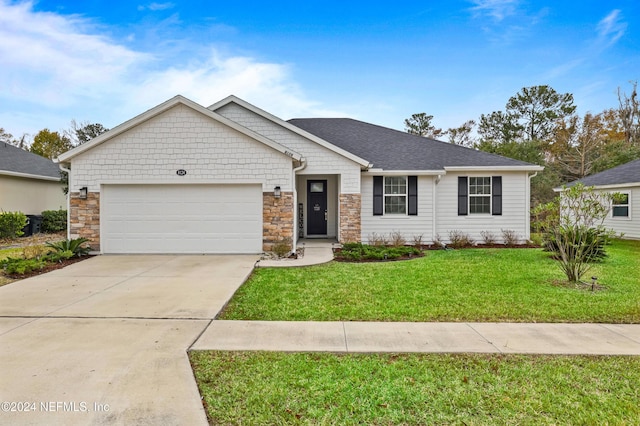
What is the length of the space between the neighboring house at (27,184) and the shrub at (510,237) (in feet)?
70.0

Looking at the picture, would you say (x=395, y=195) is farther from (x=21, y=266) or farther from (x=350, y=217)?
(x=21, y=266)

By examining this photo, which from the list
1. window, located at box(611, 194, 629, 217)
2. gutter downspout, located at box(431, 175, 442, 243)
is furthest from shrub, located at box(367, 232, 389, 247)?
window, located at box(611, 194, 629, 217)

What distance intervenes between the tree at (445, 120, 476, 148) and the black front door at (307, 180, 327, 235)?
2565cm

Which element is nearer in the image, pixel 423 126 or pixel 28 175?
pixel 28 175

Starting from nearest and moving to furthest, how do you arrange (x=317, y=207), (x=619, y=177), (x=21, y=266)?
(x=21, y=266)
(x=317, y=207)
(x=619, y=177)

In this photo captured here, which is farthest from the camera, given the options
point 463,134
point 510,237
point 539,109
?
point 463,134

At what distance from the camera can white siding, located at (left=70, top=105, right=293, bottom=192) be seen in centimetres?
1034

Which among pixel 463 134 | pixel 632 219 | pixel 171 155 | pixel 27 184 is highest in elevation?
pixel 463 134

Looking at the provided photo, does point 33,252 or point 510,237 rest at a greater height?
point 510,237

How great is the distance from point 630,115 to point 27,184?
45.2 metres

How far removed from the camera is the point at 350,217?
1218 cm

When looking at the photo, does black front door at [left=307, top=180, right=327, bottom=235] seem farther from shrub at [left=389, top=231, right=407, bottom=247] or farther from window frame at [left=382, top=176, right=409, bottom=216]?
shrub at [left=389, top=231, right=407, bottom=247]

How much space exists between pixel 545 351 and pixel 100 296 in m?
6.72

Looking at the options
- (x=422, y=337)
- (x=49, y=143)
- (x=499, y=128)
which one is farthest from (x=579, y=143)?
(x=49, y=143)
